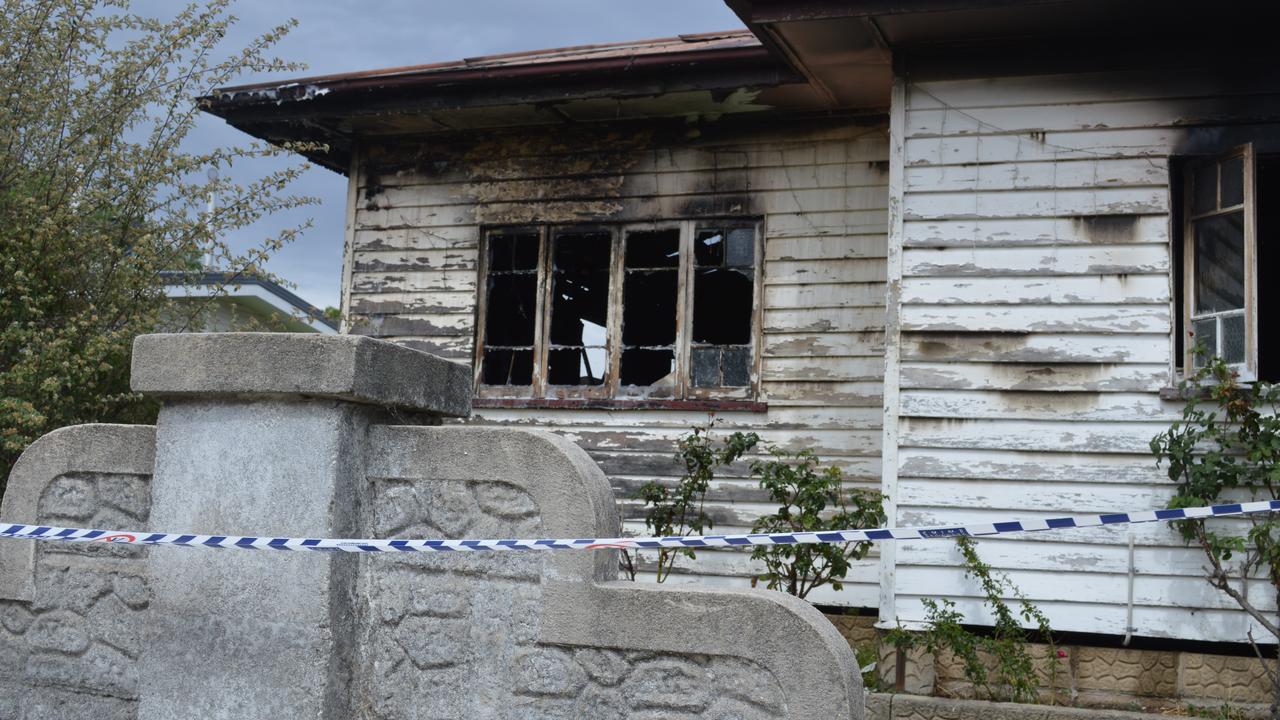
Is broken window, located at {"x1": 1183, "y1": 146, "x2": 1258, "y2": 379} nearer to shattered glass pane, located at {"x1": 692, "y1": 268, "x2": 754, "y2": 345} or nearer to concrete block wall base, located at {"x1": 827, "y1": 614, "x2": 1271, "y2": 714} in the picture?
concrete block wall base, located at {"x1": 827, "y1": 614, "x2": 1271, "y2": 714}

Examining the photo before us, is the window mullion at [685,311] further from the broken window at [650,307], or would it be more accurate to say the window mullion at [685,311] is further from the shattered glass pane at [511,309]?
the shattered glass pane at [511,309]

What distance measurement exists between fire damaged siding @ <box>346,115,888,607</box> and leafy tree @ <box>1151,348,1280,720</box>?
205 centimetres

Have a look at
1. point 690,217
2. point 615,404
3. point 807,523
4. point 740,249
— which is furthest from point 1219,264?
point 615,404

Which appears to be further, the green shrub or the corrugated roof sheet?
the corrugated roof sheet

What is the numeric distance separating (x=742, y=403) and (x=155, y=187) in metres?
4.18

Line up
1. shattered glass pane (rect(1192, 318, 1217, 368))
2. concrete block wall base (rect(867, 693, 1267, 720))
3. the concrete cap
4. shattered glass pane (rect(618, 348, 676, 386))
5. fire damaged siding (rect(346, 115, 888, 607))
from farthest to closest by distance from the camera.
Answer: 1. shattered glass pane (rect(618, 348, 676, 386))
2. fire damaged siding (rect(346, 115, 888, 607))
3. shattered glass pane (rect(1192, 318, 1217, 368))
4. concrete block wall base (rect(867, 693, 1267, 720))
5. the concrete cap

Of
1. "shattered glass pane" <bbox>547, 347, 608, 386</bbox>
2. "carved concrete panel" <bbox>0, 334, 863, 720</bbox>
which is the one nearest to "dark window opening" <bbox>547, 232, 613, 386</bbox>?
"shattered glass pane" <bbox>547, 347, 608, 386</bbox>

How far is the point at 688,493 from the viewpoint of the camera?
791 cm

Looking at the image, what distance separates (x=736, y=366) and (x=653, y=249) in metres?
1.08

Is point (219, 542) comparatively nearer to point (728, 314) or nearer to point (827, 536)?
point (827, 536)

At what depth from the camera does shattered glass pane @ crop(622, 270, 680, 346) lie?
8.93 metres

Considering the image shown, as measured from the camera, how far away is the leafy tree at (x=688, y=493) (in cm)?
782

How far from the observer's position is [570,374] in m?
9.16

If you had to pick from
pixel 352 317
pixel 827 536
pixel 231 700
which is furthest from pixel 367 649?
pixel 352 317
